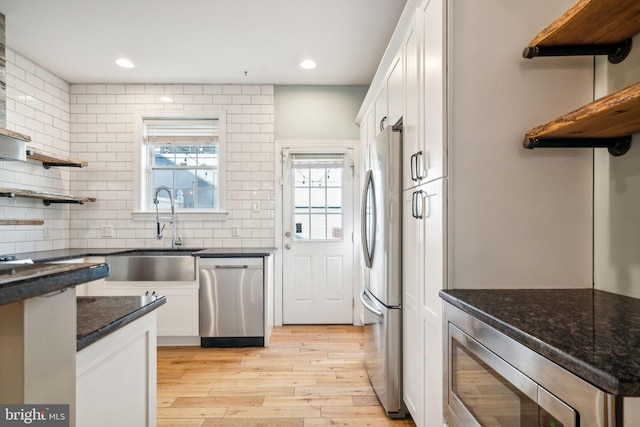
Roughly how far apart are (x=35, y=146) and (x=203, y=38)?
6.48 ft

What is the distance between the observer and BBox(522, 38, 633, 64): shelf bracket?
124cm

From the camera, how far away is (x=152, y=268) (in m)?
3.17

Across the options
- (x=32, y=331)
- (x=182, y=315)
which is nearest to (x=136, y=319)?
(x=32, y=331)

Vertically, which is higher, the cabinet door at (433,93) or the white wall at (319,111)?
the white wall at (319,111)

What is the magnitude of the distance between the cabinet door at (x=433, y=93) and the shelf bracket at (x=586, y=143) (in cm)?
33

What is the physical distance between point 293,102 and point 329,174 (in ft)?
2.95

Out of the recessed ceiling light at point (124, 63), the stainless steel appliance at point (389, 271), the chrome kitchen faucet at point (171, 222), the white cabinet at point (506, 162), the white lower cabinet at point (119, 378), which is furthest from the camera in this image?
the chrome kitchen faucet at point (171, 222)

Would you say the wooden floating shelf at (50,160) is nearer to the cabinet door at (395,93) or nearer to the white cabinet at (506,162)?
the cabinet door at (395,93)

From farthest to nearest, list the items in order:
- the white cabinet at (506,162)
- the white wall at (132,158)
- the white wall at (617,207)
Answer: the white wall at (132,158) → the white cabinet at (506,162) → the white wall at (617,207)

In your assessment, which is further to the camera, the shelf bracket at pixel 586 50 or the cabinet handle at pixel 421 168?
the cabinet handle at pixel 421 168

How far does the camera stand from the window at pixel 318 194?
3.90 m

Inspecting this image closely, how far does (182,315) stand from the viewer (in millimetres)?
3189

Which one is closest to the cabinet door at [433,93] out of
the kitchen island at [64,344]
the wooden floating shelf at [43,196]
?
the kitchen island at [64,344]

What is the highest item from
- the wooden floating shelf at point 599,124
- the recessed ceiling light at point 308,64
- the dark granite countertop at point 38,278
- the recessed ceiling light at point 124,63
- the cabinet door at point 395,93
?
the recessed ceiling light at point 308,64
